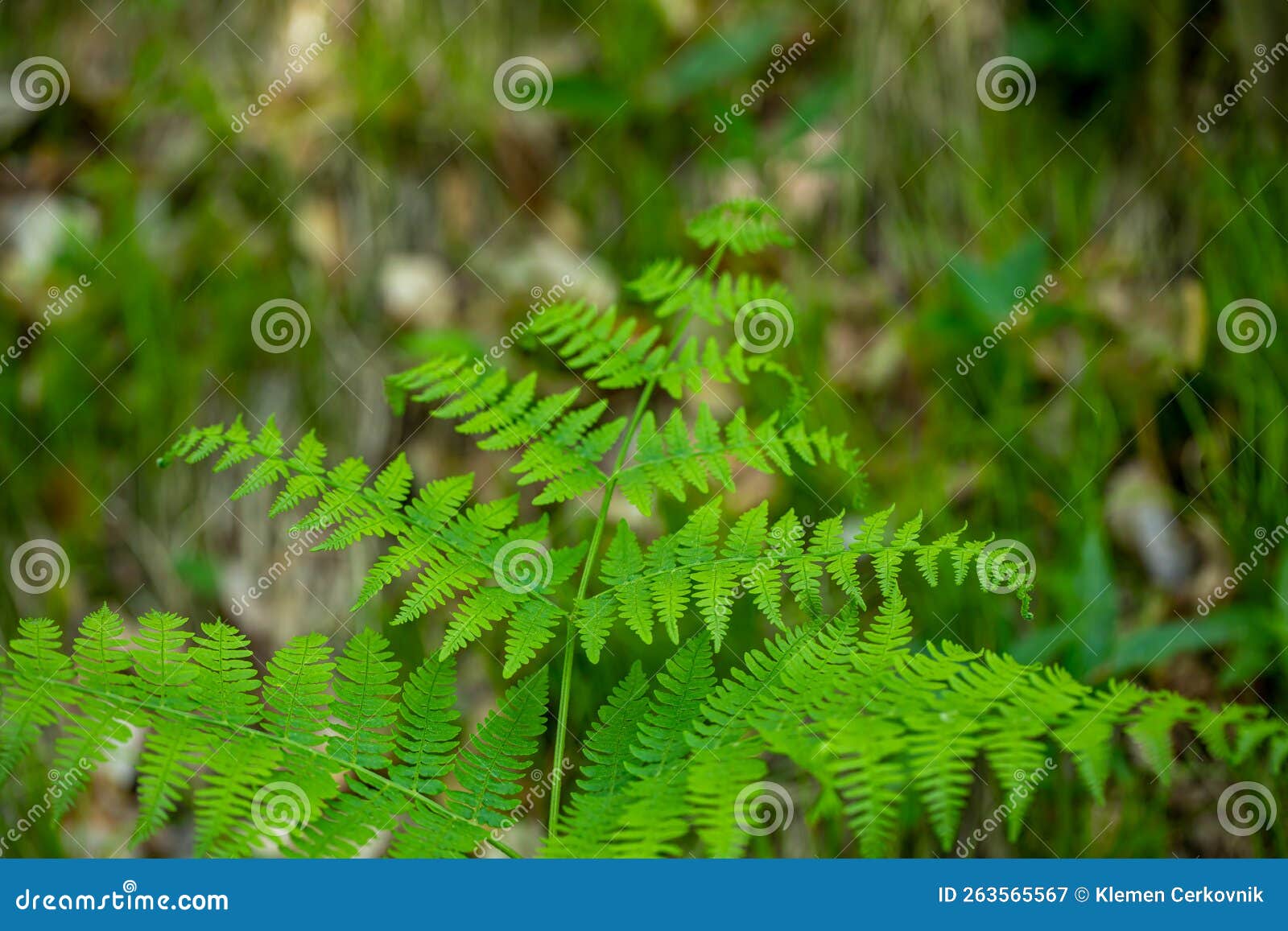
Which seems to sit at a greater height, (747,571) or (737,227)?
(737,227)

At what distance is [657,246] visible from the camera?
9.87ft

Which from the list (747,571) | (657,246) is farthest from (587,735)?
(657,246)

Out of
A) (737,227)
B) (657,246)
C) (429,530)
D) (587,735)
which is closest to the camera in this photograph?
(587,735)

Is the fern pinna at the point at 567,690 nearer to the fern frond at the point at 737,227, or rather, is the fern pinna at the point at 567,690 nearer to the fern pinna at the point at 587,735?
the fern pinna at the point at 587,735

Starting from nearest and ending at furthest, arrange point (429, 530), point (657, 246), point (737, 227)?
point (429, 530), point (737, 227), point (657, 246)

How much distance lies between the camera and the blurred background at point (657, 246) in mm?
2484

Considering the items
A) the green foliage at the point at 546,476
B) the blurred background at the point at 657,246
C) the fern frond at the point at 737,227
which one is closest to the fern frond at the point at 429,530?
the green foliage at the point at 546,476

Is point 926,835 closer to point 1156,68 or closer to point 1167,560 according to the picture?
point 1167,560

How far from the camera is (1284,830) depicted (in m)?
1.94

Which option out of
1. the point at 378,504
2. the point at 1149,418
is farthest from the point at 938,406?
the point at 378,504

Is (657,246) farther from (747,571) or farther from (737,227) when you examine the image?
(747,571)

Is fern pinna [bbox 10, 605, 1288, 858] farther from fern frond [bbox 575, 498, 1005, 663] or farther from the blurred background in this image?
the blurred background

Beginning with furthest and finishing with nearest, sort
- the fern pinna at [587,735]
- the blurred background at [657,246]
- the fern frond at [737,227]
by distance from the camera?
1. the blurred background at [657,246]
2. the fern frond at [737,227]
3. the fern pinna at [587,735]

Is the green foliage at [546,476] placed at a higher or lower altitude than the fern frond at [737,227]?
lower
